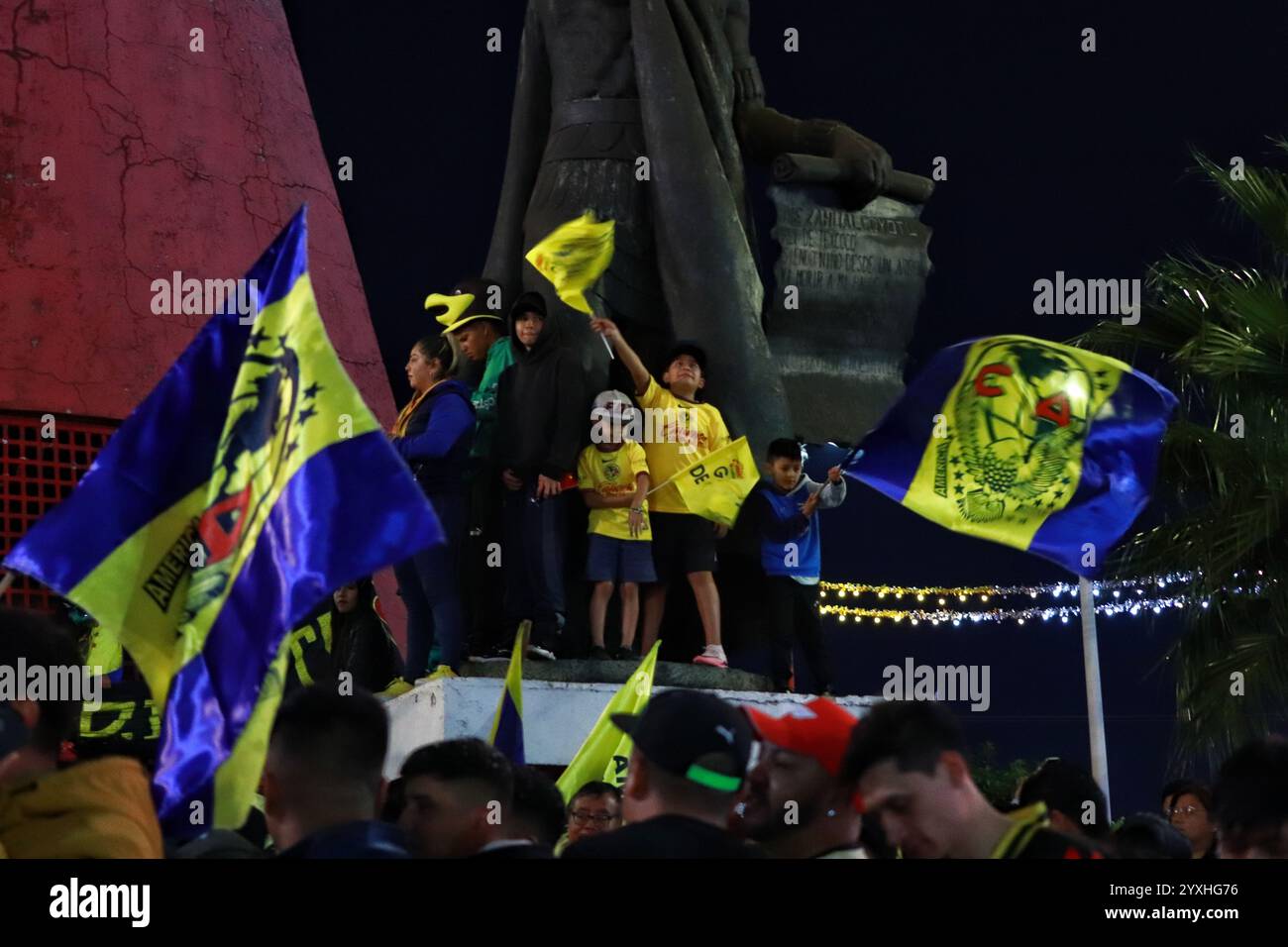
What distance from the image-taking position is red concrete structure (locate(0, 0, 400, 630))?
45.5 ft

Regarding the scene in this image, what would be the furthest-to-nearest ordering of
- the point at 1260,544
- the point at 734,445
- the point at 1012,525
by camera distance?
the point at 1260,544 < the point at 734,445 < the point at 1012,525

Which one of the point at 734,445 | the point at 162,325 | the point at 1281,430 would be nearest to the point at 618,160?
the point at 734,445

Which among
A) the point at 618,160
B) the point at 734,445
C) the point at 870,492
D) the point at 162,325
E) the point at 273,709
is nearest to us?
the point at 273,709

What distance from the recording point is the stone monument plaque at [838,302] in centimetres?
1024

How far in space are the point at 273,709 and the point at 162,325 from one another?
34.6 feet

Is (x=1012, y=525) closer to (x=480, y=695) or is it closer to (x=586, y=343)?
(x=480, y=695)

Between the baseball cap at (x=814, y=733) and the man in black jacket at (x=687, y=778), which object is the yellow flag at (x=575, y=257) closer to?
the baseball cap at (x=814, y=733)

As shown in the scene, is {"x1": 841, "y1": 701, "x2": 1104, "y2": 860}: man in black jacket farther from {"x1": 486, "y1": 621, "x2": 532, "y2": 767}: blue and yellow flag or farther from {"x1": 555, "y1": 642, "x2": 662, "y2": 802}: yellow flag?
{"x1": 486, "y1": 621, "x2": 532, "y2": 767}: blue and yellow flag

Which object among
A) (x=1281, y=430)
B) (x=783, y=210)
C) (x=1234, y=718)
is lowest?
(x=1234, y=718)

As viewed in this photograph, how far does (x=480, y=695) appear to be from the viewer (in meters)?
8.21

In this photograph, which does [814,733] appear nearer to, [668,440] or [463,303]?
[668,440]

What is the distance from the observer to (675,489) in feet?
29.9

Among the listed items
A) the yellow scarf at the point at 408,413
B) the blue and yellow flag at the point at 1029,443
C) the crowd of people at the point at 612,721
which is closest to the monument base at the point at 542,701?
the crowd of people at the point at 612,721

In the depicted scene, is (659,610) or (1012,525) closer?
(1012,525)
